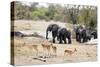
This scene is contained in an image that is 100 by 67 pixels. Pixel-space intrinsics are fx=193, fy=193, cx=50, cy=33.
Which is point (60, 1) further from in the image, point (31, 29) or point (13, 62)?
point (13, 62)

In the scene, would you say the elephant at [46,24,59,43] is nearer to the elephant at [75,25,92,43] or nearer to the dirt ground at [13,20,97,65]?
the dirt ground at [13,20,97,65]

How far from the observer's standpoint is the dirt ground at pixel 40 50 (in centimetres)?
215

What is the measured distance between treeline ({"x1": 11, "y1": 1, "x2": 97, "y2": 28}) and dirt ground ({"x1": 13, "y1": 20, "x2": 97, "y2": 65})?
7 cm

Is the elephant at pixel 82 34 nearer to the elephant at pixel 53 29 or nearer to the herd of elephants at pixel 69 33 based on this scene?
the herd of elephants at pixel 69 33

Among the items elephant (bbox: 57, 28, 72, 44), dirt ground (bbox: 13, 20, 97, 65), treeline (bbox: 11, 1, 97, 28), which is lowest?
dirt ground (bbox: 13, 20, 97, 65)

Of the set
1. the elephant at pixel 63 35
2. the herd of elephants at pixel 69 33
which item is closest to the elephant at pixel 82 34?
the herd of elephants at pixel 69 33

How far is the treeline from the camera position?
7.09 ft

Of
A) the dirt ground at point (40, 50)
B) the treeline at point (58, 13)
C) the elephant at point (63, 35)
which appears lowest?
the dirt ground at point (40, 50)

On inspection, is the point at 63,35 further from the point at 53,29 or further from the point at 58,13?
the point at 58,13

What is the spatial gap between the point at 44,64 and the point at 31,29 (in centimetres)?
44

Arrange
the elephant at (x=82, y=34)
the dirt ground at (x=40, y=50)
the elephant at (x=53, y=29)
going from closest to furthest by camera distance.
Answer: the dirt ground at (x=40, y=50) → the elephant at (x=53, y=29) → the elephant at (x=82, y=34)

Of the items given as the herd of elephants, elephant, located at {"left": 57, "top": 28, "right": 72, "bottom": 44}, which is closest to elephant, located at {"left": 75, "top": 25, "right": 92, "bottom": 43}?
the herd of elephants

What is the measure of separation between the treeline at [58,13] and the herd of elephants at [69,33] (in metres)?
0.08
